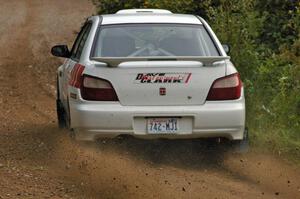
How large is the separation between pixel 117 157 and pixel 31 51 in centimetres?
1259

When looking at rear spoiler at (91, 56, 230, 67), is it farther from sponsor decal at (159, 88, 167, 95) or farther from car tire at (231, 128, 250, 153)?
car tire at (231, 128, 250, 153)

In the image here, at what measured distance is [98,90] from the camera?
23.6ft

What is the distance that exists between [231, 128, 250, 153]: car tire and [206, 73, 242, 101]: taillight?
1.72 ft

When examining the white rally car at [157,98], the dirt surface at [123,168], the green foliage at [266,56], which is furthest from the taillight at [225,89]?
the green foliage at [266,56]

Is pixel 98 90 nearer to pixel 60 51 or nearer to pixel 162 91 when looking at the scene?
pixel 162 91

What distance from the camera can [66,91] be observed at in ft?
26.8

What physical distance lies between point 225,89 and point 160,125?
73cm

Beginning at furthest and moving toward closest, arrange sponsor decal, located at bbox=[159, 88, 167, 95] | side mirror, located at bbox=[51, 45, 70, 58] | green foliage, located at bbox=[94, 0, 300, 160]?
green foliage, located at bbox=[94, 0, 300, 160], side mirror, located at bbox=[51, 45, 70, 58], sponsor decal, located at bbox=[159, 88, 167, 95]

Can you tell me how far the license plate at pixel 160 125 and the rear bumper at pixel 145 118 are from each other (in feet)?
0.14

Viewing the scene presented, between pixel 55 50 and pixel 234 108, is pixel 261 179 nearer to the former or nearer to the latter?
pixel 234 108

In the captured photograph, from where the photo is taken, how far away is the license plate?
717 centimetres

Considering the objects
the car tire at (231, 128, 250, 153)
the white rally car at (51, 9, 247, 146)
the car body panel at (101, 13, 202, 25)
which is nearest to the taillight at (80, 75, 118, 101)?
the white rally car at (51, 9, 247, 146)

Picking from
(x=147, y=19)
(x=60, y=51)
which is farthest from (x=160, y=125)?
(x=60, y=51)

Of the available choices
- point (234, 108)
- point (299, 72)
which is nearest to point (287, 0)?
point (299, 72)
